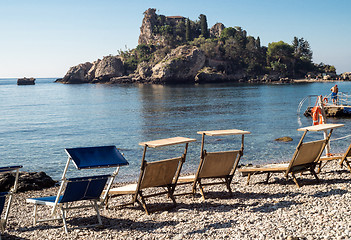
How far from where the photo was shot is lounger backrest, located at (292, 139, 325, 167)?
8.29m

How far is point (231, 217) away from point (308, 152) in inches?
118

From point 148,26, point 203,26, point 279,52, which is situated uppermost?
point 148,26

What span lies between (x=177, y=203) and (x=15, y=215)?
3770mm

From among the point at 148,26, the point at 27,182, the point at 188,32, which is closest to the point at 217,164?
the point at 27,182

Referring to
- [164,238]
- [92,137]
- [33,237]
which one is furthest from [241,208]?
[92,137]

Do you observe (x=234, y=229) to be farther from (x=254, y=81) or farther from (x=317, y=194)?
(x=254, y=81)

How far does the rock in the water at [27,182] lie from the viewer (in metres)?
12.4

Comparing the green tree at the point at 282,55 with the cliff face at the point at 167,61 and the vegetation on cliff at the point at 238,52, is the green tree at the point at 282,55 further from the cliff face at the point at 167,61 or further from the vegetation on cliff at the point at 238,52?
the cliff face at the point at 167,61

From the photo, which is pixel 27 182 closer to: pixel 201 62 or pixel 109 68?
pixel 201 62

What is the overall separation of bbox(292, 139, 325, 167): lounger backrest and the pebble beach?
1.81 feet

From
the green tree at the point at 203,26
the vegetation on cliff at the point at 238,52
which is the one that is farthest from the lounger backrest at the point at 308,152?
the green tree at the point at 203,26

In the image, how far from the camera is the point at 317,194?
758 centimetres

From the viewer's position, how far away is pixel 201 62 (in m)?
136

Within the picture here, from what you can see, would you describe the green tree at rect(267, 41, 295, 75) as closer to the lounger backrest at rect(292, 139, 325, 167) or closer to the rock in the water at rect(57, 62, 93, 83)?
the rock in the water at rect(57, 62, 93, 83)
